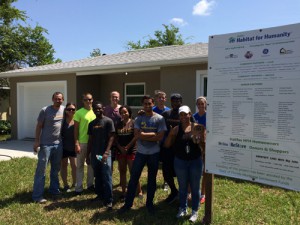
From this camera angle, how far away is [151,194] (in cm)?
462

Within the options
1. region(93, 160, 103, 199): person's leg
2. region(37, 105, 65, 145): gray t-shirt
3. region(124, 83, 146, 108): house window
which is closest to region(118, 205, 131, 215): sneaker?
region(93, 160, 103, 199): person's leg

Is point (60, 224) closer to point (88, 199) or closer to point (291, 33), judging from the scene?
point (88, 199)

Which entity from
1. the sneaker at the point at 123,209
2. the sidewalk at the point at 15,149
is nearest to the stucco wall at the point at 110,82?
the sidewalk at the point at 15,149

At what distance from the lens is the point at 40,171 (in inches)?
205

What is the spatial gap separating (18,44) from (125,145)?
19.0 meters

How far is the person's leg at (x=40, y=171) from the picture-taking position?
5.17 m

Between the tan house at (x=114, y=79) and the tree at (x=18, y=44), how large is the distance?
659 cm

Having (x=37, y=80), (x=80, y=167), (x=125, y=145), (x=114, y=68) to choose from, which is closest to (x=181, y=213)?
(x=125, y=145)

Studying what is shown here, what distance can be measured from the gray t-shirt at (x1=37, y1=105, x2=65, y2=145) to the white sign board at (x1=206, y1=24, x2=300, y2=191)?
2.70m

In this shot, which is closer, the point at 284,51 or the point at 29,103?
the point at 284,51

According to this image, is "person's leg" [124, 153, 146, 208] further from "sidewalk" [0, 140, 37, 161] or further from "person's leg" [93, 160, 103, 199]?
"sidewalk" [0, 140, 37, 161]

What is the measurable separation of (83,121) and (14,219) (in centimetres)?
185

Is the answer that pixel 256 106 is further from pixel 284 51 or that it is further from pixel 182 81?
pixel 182 81

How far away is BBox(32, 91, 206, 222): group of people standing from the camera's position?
4246 mm
